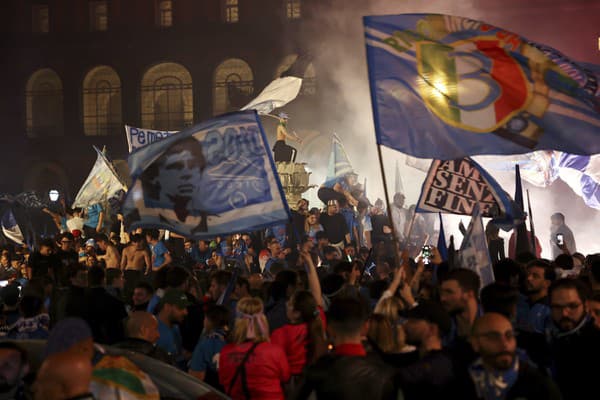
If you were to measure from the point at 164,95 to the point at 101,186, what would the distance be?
19.3m

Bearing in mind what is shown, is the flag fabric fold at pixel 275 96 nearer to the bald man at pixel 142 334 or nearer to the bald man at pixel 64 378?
the bald man at pixel 142 334

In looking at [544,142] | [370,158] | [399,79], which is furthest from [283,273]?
[370,158]

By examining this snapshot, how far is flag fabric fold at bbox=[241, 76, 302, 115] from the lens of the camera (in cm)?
2075

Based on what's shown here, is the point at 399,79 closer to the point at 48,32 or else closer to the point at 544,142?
the point at 544,142

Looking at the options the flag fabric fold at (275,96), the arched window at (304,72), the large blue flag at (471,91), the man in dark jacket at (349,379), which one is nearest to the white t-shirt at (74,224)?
the flag fabric fold at (275,96)

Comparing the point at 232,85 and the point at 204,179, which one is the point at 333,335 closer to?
the point at 204,179

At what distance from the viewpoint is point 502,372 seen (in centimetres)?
416

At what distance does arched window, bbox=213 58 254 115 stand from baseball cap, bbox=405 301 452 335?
3487 centimetres

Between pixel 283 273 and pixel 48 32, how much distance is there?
124 ft

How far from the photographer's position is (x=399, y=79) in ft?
28.5

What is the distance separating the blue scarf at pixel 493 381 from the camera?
4133 mm

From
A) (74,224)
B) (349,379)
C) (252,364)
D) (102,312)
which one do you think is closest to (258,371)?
(252,364)

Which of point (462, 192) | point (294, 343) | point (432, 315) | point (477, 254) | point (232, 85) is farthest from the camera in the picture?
point (232, 85)

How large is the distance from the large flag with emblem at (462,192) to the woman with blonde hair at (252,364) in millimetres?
4292
